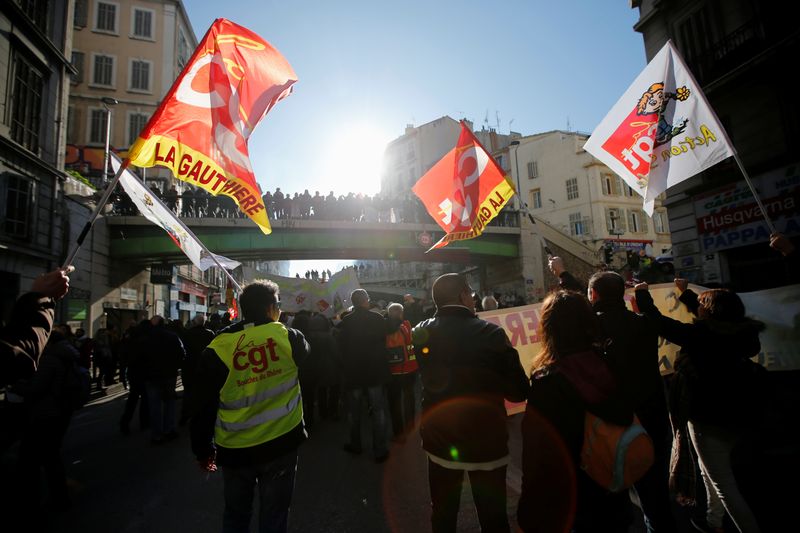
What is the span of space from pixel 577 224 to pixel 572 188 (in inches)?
138

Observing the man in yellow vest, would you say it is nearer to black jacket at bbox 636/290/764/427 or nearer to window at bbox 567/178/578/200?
black jacket at bbox 636/290/764/427

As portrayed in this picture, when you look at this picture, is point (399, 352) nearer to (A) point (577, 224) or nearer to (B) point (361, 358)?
(B) point (361, 358)

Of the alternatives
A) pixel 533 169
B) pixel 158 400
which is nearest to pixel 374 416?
pixel 158 400

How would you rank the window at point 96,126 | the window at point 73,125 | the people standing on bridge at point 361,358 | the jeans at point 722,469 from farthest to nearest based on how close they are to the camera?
the window at point 96,126 → the window at point 73,125 → the people standing on bridge at point 361,358 → the jeans at point 722,469

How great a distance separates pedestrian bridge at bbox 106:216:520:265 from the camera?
18.2 metres

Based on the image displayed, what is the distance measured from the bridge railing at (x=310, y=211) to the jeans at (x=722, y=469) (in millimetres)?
18024

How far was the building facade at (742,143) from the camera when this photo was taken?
33.1ft

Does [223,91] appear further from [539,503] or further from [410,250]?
[410,250]

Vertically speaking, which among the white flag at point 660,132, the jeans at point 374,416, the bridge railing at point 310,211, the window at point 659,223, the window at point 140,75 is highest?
the window at point 140,75

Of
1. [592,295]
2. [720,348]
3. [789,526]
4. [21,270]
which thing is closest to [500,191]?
[592,295]

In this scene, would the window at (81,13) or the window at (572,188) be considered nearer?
the window at (81,13)

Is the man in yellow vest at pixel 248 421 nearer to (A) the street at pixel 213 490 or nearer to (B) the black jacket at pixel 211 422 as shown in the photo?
(B) the black jacket at pixel 211 422

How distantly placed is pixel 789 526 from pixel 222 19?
6.44 metres

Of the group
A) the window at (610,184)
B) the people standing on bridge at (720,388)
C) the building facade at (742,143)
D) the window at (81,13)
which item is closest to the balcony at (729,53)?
the building facade at (742,143)
